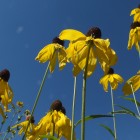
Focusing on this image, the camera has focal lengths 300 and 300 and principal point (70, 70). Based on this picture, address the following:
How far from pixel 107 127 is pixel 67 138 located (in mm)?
778

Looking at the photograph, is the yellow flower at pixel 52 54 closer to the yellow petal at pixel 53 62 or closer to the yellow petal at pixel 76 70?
the yellow petal at pixel 53 62

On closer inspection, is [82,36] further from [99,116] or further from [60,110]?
[60,110]

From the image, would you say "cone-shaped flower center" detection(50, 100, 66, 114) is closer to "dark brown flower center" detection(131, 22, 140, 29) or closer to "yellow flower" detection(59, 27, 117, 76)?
"yellow flower" detection(59, 27, 117, 76)

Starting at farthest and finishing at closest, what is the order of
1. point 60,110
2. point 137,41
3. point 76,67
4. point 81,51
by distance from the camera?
point 137,41 → point 60,110 → point 81,51 → point 76,67

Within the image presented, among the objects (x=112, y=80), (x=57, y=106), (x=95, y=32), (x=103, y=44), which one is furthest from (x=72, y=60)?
(x=112, y=80)

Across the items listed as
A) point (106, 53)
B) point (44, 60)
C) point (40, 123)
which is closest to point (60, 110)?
point (40, 123)

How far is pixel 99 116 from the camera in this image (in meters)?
1.87

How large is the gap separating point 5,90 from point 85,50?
5.39ft

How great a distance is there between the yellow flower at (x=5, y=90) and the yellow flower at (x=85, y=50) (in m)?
1.37

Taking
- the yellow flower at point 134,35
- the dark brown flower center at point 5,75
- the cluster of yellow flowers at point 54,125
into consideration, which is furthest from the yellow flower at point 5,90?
the yellow flower at point 134,35

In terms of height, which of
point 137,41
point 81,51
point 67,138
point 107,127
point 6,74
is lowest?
point 107,127

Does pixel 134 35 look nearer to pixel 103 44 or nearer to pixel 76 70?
pixel 103 44

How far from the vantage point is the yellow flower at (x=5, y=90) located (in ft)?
11.8

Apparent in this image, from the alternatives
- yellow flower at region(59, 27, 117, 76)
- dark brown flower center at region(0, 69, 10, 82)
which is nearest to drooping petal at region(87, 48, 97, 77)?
yellow flower at region(59, 27, 117, 76)
